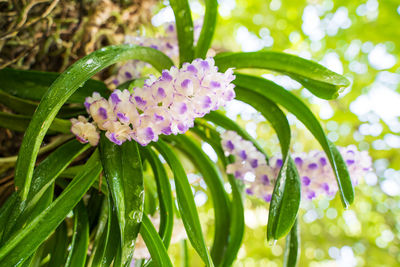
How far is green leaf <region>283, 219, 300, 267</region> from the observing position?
2.19 ft

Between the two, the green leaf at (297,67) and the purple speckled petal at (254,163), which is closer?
the green leaf at (297,67)

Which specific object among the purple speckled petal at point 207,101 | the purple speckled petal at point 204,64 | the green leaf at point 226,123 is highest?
the green leaf at point 226,123

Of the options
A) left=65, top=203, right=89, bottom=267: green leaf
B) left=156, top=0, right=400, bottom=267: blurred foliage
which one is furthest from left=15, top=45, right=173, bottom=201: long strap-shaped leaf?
left=156, top=0, right=400, bottom=267: blurred foliage

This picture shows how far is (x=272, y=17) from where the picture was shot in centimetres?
174

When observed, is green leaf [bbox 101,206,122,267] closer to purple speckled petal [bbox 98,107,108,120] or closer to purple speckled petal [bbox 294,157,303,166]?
purple speckled petal [bbox 98,107,108,120]

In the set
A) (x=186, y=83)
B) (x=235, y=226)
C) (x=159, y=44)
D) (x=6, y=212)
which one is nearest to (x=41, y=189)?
(x=6, y=212)

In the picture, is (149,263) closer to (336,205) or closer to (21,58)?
(21,58)

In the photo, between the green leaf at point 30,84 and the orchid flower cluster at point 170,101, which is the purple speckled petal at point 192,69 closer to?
the orchid flower cluster at point 170,101

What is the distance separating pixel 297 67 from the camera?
2.12 ft

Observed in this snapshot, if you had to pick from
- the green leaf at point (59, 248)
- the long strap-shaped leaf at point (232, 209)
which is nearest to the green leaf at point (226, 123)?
the long strap-shaped leaf at point (232, 209)

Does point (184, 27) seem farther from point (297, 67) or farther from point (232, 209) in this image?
point (232, 209)

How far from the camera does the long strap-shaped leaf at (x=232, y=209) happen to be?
735mm

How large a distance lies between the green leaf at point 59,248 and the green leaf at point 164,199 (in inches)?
6.8

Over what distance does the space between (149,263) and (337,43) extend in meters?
1.52
